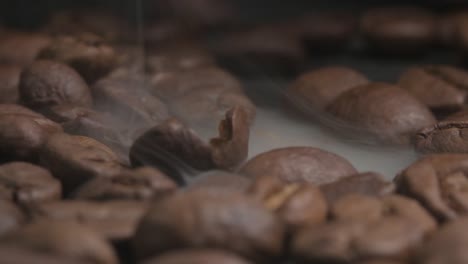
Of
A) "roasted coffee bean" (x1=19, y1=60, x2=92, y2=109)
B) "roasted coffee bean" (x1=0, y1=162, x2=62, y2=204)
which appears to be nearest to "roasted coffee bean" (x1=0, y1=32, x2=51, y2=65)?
"roasted coffee bean" (x1=19, y1=60, x2=92, y2=109)

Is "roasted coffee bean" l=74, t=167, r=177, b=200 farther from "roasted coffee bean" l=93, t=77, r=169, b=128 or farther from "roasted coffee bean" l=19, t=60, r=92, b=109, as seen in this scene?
"roasted coffee bean" l=19, t=60, r=92, b=109

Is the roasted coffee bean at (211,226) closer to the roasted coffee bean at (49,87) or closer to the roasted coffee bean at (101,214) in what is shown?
the roasted coffee bean at (101,214)

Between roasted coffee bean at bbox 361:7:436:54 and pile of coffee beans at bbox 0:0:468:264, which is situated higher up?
roasted coffee bean at bbox 361:7:436:54

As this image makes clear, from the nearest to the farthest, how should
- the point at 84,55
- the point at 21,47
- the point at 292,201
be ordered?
the point at 292,201, the point at 84,55, the point at 21,47

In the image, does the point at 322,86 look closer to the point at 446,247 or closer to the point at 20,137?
the point at 20,137

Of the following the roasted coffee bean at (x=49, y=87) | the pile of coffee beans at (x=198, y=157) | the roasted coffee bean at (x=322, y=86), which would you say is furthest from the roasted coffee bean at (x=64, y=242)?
the roasted coffee bean at (x=322, y=86)

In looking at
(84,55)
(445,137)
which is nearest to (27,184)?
(84,55)
